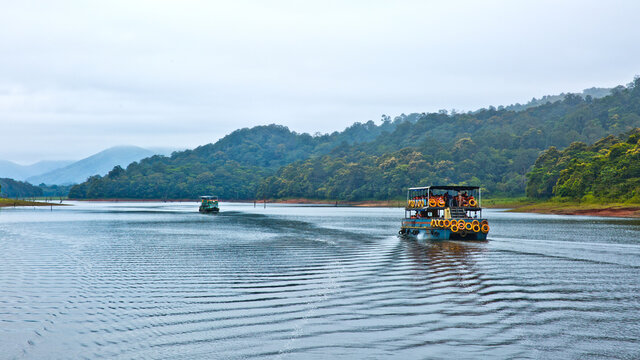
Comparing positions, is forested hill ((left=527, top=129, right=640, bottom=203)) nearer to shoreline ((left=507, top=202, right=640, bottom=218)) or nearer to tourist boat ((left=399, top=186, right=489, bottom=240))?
shoreline ((left=507, top=202, right=640, bottom=218))

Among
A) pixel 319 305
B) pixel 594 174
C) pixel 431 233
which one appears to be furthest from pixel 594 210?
pixel 319 305

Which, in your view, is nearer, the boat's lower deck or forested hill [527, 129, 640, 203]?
the boat's lower deck

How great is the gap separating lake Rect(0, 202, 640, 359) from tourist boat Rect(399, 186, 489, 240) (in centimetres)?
1123

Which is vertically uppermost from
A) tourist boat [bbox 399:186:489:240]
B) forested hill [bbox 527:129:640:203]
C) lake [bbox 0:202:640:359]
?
forested hill [bbox 527:129:640:203]

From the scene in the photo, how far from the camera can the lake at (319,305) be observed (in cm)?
1355

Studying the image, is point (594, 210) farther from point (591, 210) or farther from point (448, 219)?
point (448, 219)

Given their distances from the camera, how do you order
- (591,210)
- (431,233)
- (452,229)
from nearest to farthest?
(452,229), (431,233), (591,210)

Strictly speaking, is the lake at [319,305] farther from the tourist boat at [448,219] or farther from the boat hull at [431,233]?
the boat hull at [431,233]

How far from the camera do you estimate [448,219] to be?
48.1 m

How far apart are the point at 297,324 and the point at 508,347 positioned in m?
6.06

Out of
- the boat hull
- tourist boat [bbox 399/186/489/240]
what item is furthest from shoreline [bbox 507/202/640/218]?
the boat hull

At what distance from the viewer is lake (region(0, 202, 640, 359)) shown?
44.5 feet

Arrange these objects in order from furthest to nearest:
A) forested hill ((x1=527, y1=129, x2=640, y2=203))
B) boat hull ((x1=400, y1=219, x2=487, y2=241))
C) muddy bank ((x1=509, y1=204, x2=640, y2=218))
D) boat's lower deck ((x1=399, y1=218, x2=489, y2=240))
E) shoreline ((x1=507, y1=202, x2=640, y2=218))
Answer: forested hill ((x1=527, y1=129, x2=640, y2=203))
shoreline ((x1=507, y1=202, x2=640, y2=218))
muddy bank ((x1=509, y1=204, x2=640, y2=218))
boat hull ((x1=400, y1=219, x2=487, y2=241))
boat's lower deck ((x1=399, y1=218, x2=489, y2=240))

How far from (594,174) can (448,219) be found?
82.8 meters
